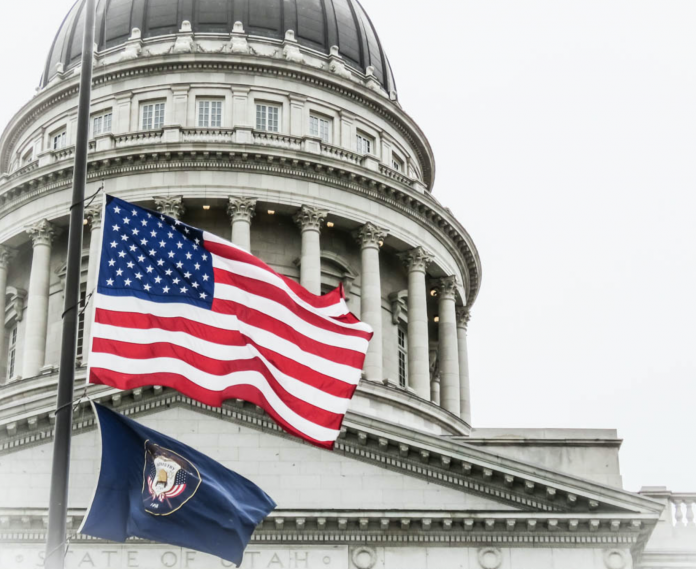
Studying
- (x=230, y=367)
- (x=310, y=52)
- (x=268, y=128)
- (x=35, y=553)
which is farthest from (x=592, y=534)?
(x=310, y=52)

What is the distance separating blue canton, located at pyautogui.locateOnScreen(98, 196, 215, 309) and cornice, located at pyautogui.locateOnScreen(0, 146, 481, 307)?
104ft

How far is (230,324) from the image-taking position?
18516mm

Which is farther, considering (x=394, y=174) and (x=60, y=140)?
(x=60, y=140)

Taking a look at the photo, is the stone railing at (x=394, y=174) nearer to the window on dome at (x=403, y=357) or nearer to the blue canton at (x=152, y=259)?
the window on dome at (x=403, y=357)

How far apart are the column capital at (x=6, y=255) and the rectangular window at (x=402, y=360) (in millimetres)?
14899

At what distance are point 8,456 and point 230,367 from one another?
585 inches

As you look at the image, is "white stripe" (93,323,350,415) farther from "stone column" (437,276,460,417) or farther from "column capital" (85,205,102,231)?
"stone column" (437,276,460,417)

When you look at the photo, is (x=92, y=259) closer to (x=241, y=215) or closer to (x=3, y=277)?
(x=241, y=215)

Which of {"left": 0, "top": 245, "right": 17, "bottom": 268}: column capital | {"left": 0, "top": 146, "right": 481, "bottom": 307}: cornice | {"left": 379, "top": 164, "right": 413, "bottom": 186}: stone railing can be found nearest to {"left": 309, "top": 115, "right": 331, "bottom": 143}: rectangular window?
{"left": 379, "top": 164, "right": 413, "bottom": 186}: stone railing

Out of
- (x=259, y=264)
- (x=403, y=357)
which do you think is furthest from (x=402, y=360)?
(x=259, y=264)

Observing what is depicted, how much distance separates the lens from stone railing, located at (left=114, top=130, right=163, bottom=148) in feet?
167

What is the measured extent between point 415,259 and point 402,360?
12.7 ft

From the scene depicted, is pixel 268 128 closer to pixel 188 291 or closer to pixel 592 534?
pixel 592 534

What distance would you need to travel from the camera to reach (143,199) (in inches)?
1946
